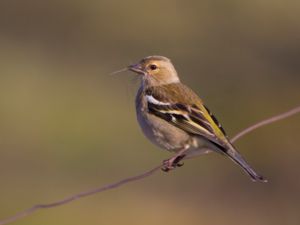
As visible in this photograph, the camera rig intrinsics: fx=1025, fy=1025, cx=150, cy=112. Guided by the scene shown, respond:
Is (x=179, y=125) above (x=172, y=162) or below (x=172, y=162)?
above

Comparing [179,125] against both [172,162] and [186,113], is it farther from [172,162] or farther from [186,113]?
[172,162]

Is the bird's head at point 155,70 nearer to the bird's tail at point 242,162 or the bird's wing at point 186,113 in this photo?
the bird's wing at point 186,113

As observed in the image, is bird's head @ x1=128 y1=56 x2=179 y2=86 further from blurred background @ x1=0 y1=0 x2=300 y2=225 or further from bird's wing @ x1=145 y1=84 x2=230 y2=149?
blurred background @ x1=0 y1=0 x2=300 y2=225

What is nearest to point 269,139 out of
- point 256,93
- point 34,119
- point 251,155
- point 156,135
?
point 251,155

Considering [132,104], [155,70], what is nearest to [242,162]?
[155,70]

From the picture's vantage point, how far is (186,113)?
708cm

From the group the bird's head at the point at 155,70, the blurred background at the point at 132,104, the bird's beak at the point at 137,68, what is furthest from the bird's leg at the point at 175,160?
the blurred background at the point at 132,104

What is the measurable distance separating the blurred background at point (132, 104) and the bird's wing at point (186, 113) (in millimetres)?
4157

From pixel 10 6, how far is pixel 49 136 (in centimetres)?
886

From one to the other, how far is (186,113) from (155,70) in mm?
931

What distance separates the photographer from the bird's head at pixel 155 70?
7.89 meters

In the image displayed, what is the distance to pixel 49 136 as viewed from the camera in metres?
15.4

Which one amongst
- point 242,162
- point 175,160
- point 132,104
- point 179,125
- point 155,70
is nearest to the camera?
point 242,162

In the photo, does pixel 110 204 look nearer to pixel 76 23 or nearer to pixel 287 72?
pixel 287 72
